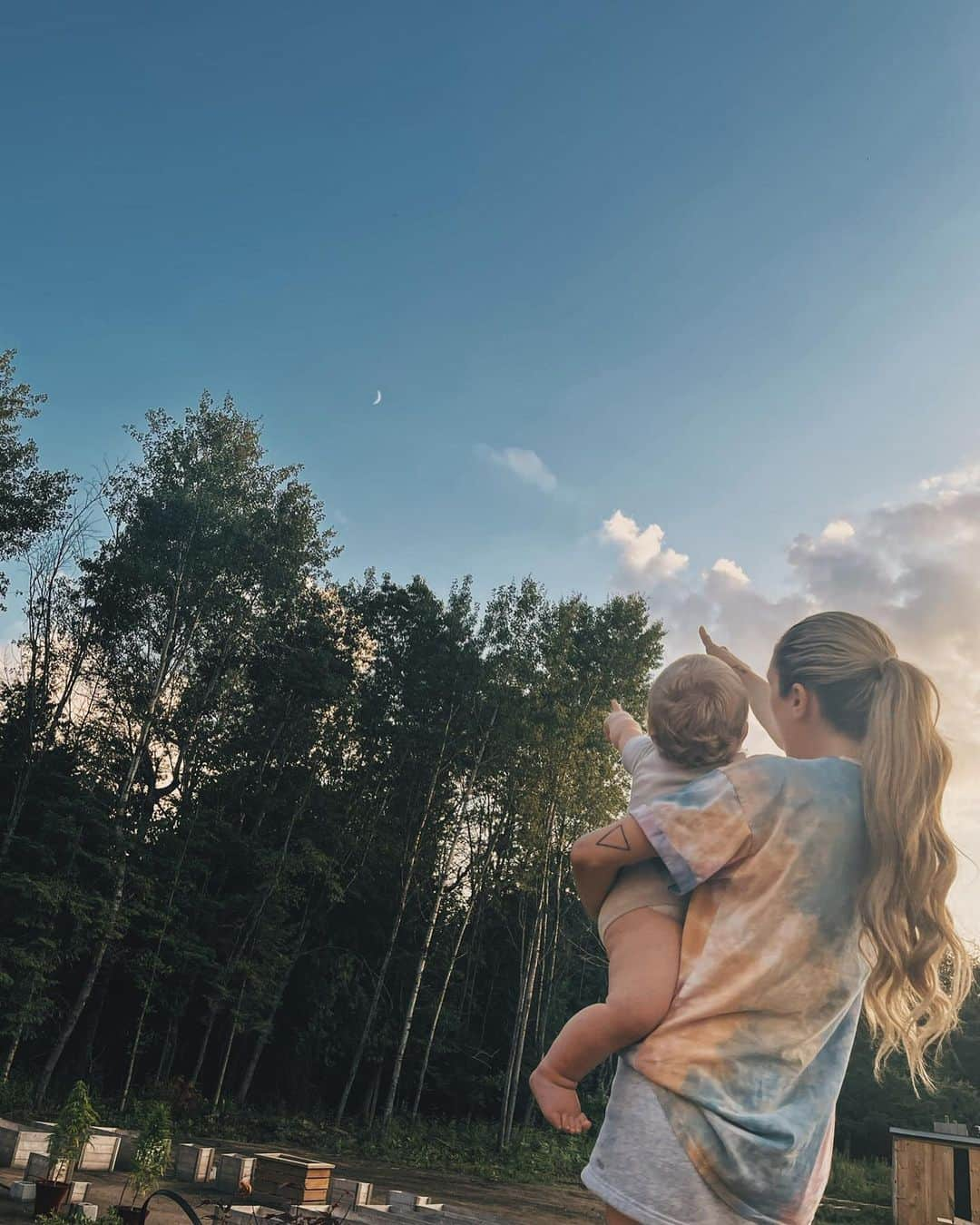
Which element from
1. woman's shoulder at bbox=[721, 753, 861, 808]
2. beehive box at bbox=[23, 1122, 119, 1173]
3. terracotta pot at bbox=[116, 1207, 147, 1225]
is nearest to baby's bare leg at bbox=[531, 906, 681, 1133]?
A: woman's shoulder at bbox=[721, 753, 861, 808]

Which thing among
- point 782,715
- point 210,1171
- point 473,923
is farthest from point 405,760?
point 782,715

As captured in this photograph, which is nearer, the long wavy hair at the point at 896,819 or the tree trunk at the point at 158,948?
the long wavy hair at the point at 896,819

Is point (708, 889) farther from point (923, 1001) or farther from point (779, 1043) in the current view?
point (923, 1001)

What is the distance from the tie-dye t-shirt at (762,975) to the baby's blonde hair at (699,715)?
0.10 metres

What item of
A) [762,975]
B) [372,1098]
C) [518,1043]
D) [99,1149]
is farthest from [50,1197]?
[372,1098]

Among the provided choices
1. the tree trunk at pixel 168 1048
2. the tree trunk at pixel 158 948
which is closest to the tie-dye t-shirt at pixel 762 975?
the tree trunk at pixel 158 948

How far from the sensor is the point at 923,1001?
123cm

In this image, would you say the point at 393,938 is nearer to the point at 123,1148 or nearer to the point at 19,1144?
the point at 123,1148

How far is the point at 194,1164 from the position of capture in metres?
10.3

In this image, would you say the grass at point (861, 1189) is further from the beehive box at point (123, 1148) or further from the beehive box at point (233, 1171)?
the beehive box at point (123, 1148)

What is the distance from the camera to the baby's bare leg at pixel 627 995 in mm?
1059

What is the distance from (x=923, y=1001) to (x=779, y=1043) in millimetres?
315

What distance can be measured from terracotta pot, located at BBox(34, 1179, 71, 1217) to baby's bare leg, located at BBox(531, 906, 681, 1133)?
7963 millimetres

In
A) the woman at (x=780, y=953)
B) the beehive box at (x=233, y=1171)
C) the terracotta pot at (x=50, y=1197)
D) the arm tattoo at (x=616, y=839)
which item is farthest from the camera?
the beehive box at (x=233, y=1171)
